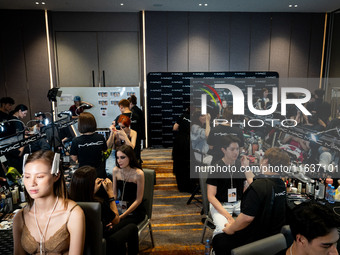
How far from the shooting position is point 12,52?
24.5 feet

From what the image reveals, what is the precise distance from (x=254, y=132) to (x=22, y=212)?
4138mm

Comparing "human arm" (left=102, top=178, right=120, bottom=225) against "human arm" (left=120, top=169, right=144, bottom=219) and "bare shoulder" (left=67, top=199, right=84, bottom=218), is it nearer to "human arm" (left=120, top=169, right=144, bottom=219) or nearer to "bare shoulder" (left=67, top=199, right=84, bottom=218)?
"human arm" (left=120, top=169, right=144, bottom=219)

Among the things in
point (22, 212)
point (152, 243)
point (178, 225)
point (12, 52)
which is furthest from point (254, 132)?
point (12, 52)

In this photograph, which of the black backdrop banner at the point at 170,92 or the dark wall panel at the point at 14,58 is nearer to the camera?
the dark wall panel at the point at 14,58

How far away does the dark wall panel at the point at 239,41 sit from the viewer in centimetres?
783

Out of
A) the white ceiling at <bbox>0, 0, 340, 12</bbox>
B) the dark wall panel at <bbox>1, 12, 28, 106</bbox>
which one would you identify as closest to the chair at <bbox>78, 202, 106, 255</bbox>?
the white ceiling at <bbox>0, 0, 340, 12</bbox>

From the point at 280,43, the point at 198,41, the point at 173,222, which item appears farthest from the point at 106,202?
the point at 280,43

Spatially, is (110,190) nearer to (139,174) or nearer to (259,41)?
(139,174)

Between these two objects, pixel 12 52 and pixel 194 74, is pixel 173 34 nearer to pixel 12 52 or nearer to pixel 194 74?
pixel 194 74

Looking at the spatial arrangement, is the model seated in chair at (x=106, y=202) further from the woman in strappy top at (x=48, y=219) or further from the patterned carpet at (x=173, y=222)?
the patterned carpet at (x=173, y=222)

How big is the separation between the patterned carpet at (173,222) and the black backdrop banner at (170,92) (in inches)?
96.3

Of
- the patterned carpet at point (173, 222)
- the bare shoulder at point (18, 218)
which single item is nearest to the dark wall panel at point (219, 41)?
the patterned carpet at point (173, 222)

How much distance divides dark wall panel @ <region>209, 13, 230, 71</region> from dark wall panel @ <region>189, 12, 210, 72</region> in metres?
0.16

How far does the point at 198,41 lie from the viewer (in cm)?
782
